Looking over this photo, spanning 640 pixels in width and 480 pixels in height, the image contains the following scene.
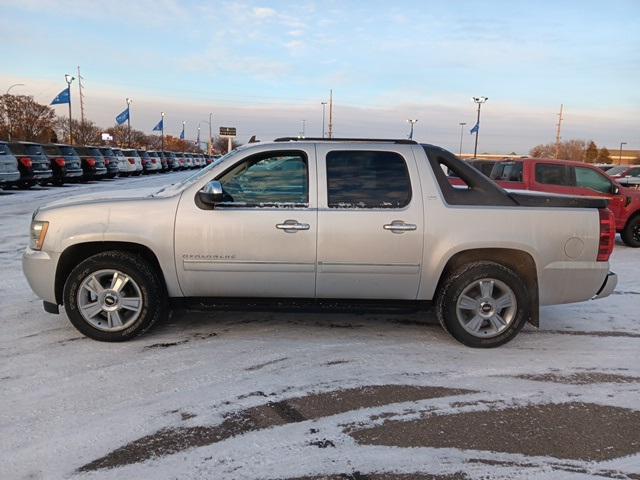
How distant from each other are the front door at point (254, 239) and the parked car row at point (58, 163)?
1624 cm

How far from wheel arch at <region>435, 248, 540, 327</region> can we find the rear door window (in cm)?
630

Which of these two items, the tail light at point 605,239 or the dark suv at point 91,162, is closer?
the tail light at point 605,239

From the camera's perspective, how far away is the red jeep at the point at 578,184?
10.1 metres

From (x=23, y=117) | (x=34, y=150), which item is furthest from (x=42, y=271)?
(x=23, y=117)

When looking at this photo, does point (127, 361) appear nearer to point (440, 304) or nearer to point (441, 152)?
point (440, 304)

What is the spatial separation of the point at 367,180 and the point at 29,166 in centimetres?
1843

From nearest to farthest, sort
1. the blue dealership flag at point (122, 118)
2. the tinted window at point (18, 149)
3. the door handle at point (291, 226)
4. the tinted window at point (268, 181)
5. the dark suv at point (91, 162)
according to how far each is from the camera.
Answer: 1. the door handle at point (291, 226)
2. the tinted window at point (268, 181)
3. the tinted window at point (18, 149)
4. the dark suv at point (91, 162)
5. the blue dealership flag at point (122, 118)

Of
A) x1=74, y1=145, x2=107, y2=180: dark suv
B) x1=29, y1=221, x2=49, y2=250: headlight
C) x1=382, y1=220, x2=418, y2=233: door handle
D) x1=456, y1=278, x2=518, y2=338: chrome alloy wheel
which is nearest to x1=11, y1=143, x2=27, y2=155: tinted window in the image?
x1=74, y1=145, x2=107, y2=180: dark suv

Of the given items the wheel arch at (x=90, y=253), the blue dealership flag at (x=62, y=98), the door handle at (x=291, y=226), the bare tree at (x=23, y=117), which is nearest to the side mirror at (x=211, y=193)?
the door handle at (x=291, y=226)

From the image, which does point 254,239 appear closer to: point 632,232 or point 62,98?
point 632,232

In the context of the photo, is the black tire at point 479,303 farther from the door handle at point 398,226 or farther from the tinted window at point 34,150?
the tinted window at point 34,150

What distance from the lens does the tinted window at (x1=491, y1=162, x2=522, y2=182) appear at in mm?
10391

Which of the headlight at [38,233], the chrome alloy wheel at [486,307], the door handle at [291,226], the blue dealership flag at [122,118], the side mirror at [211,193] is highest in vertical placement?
the blue dealership flag at [122,118]

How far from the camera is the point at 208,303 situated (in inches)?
178
